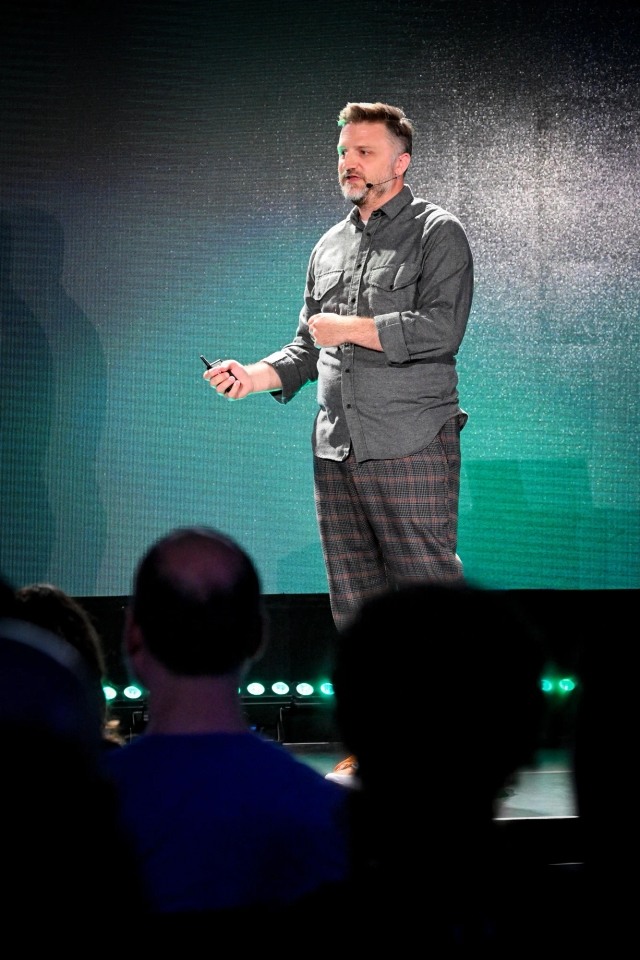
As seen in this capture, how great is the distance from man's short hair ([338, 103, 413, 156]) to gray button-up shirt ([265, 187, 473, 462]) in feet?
0.43

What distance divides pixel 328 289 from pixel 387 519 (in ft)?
1.83

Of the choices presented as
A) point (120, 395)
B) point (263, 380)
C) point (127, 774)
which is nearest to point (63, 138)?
point (120, 395)

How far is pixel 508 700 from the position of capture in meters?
0.82

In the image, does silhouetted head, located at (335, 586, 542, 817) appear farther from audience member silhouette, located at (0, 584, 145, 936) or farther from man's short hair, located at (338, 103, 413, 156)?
man's short hair, located at (338, 103, 413, 156)

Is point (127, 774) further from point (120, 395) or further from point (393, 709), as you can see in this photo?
point (120, 395)

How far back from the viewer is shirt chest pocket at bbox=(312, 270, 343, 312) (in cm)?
252

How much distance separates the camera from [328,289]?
99.9 inches

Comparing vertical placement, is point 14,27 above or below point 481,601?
above

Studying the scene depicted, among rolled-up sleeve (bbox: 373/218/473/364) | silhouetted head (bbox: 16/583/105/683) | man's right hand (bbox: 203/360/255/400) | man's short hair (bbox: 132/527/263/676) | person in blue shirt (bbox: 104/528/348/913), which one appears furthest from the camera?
man's right hand (bbox: 203/360/255/400)

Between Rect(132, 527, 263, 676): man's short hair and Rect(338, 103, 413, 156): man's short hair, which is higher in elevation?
Rect(338, 103, 413, 156): man's short hair

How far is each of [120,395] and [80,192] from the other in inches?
26.5

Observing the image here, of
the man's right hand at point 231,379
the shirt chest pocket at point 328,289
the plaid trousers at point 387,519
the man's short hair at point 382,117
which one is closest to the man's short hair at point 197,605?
the plaid trousers at point 387,519

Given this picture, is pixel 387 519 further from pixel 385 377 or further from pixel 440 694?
pixel 440 694

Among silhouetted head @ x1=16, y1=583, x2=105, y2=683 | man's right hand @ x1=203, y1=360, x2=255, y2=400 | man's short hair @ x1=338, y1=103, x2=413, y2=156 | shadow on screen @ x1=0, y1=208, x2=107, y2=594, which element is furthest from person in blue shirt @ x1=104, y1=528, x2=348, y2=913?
shadow on screen @ x1=0, y1=208, x2=107, y2=594
